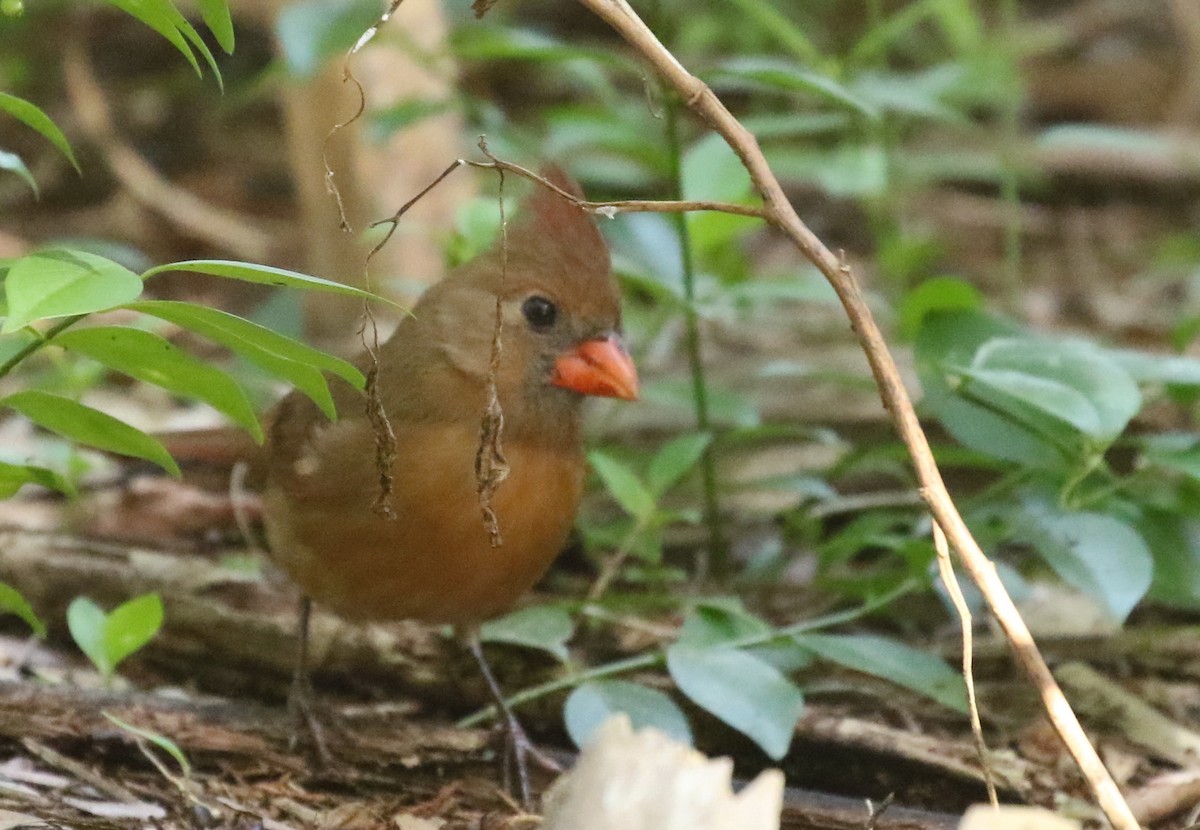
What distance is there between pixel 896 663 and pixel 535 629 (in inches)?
27.8

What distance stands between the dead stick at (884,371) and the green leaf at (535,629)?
3.43ft

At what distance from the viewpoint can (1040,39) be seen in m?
6.05

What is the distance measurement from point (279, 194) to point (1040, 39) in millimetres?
3635

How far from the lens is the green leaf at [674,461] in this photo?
308cm

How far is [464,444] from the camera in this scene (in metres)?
2.72

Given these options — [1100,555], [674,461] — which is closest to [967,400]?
[1100,555]

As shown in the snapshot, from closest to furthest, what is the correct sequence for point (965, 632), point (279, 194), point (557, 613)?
point (965, 632)
point (557, 613)
point (279, 194)

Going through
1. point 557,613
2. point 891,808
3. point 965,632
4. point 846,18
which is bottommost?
point 891,808

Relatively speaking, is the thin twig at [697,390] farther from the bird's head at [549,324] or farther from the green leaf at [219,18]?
the green leaf at [219,18]

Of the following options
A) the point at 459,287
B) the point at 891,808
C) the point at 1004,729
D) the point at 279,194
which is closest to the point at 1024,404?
the point at 1004,729

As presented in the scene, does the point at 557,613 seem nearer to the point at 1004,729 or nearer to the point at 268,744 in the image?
the point at 268,744

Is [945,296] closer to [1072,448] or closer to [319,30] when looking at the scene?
[1072,448]

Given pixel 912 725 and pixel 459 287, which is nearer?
pixel 912 725

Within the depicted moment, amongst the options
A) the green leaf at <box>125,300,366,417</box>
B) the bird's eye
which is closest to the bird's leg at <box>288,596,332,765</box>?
the bird's eye
